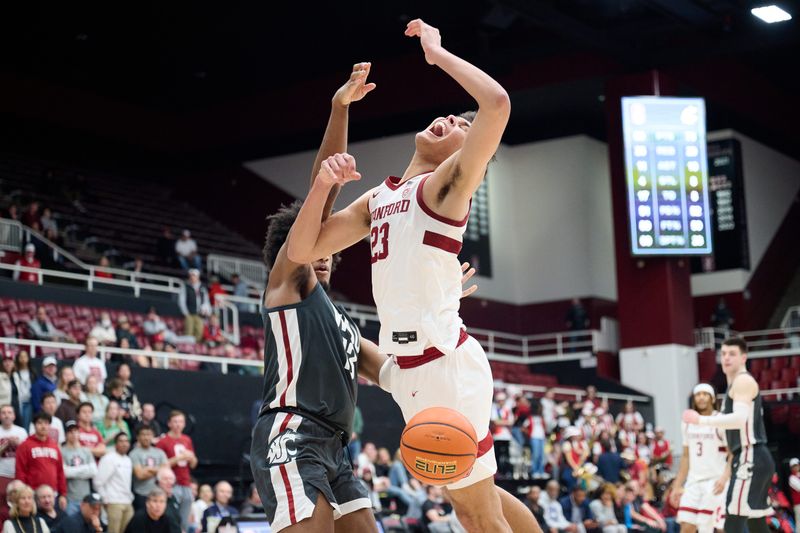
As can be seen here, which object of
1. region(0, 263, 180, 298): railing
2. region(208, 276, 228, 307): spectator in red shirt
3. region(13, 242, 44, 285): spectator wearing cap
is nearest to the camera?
region(0, 263, 180, 298): railing

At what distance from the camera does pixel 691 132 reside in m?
24.1

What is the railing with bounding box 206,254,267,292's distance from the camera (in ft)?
85.4

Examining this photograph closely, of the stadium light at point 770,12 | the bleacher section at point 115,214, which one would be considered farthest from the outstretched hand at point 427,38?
the bleacher section at point 115,214

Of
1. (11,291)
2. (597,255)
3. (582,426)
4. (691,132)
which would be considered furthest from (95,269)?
(597,255)

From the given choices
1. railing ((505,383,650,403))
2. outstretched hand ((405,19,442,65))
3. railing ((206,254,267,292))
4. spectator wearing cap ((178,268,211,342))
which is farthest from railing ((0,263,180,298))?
outstretched hand ((405,19,442,65))

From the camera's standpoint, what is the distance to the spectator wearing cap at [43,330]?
16.1m

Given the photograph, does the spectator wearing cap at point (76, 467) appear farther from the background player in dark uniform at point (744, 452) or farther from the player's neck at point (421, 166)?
the player's neck at point (421, 166)

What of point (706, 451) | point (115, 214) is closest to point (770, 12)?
point (706, 451)

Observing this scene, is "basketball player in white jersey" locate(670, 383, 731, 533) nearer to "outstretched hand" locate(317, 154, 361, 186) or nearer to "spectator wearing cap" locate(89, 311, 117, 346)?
"outstretched hand" locate(317, 154, 361, 186)

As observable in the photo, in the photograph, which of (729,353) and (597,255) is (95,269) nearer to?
(729,353)

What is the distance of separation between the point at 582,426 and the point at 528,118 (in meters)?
11.4

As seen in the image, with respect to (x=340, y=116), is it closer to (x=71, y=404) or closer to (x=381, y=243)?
(x=381, y=243)

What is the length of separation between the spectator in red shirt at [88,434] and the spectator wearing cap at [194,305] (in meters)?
6.10

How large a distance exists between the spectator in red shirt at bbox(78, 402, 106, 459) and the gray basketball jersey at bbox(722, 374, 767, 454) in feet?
21.1
